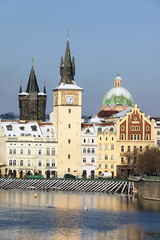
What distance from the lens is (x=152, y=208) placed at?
133500 millimetres

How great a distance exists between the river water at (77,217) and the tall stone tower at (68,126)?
3325cm

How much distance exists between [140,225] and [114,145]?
78088 millimetres

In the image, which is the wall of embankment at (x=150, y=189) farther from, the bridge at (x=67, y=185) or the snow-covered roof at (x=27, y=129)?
the snow-covered roof at (x=27, y=129)

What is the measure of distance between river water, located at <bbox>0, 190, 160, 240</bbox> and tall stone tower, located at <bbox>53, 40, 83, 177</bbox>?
33252 millimetres

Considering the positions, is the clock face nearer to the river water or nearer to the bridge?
the bridge

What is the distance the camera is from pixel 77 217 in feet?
403

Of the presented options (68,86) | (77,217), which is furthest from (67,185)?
(77,217)

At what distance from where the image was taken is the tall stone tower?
7470 inches

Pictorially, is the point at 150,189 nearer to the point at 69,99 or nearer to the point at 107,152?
the point at 107,152

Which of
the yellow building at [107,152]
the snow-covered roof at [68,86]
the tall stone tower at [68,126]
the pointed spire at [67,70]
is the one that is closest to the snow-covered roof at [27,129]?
the tall stone tower at [68,126]

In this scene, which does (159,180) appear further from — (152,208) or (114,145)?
(114,145)

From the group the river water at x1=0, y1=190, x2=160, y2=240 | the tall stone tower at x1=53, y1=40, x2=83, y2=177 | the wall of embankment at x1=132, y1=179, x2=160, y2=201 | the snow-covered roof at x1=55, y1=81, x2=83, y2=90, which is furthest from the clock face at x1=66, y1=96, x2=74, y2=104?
the wall of embankment at x1=132, y1=179, x2=160, y2=201

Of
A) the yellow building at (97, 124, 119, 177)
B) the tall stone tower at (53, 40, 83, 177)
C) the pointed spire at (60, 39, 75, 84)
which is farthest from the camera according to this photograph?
the pointed spire at (60, 39, 75, 84)

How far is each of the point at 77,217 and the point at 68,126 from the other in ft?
224
